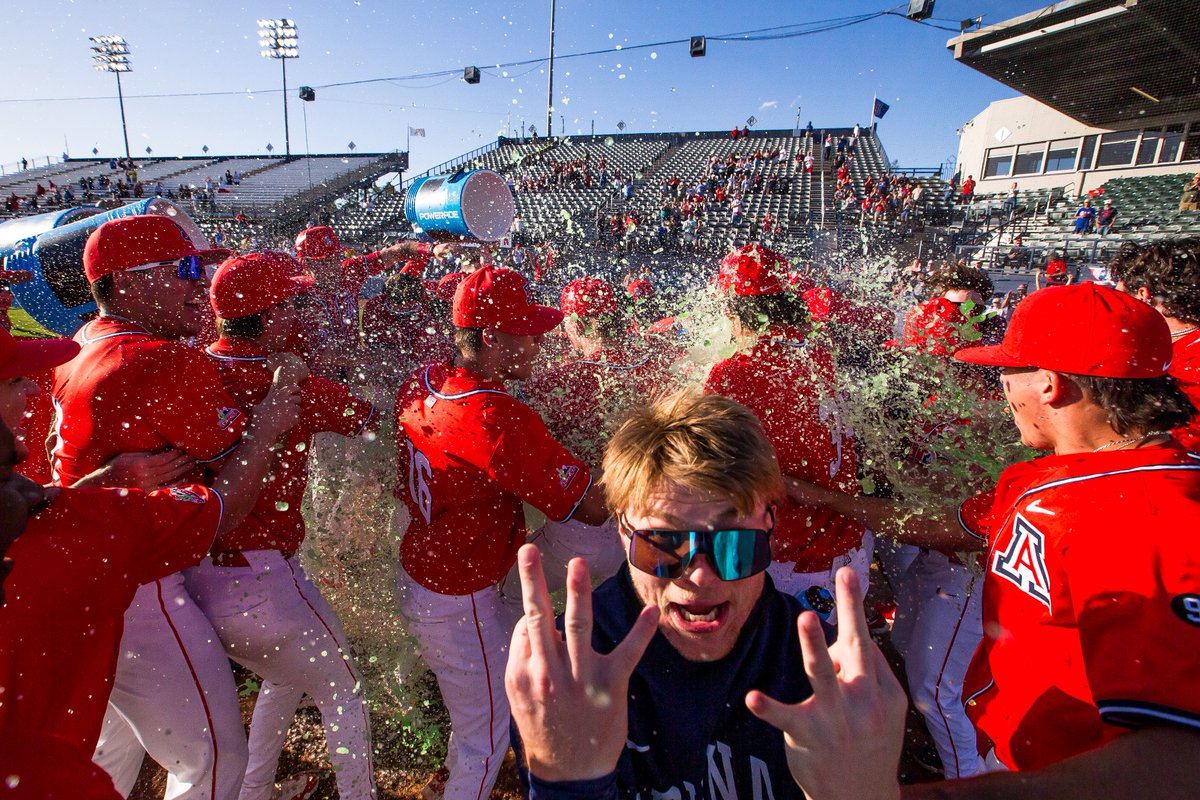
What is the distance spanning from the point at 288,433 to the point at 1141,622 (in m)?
2.49

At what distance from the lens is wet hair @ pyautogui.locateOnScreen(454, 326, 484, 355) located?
7.45ft

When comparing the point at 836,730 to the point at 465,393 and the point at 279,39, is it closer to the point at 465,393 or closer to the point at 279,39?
the point at 465,393

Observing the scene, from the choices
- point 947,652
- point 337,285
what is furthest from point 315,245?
point 947,652

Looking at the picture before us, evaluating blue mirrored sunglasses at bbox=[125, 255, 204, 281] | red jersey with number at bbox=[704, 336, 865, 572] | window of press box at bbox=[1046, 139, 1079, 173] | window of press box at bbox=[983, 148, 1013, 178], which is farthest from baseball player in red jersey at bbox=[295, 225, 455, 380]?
window of press box at bbox=[983, 148, 1013, 178]

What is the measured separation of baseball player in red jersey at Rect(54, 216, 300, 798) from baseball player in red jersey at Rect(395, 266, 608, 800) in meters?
0.63

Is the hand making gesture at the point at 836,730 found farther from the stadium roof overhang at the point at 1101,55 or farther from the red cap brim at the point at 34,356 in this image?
the stadium roof overhang at the point at 1101,55

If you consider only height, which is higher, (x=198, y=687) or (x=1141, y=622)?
(x=1141, y=622)

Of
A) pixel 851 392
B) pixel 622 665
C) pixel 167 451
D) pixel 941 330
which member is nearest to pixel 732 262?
pixel 851 392

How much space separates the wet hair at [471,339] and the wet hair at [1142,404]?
191 centimetres

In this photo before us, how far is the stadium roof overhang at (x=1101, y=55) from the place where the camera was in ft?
46.2

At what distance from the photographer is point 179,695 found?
1906 mm

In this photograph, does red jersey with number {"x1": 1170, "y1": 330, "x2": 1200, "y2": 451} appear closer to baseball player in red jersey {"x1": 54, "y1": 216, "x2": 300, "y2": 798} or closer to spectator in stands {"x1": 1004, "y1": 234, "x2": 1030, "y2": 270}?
baseball player in red jersey {"x1": 54, "y1": 216, "x2": 300, "y2": 798}

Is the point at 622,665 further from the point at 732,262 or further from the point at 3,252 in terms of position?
the point at 3,252

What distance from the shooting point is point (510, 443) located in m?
2.02
